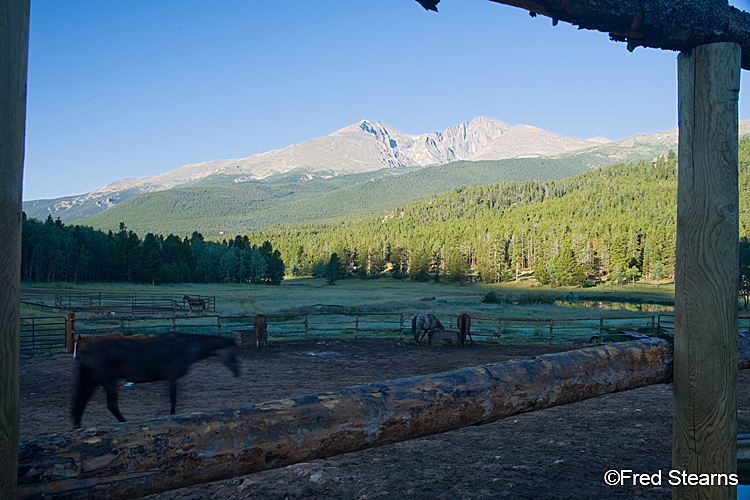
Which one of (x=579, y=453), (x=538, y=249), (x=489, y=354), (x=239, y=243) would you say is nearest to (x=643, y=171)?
(x=538, y=249)

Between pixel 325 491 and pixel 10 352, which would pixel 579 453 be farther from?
pixel 10 352

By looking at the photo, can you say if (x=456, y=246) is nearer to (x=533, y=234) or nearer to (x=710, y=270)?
(x=533, y=234)

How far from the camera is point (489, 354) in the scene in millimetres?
15359

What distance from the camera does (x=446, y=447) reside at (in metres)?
5.72

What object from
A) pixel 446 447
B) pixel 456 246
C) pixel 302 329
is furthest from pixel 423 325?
pixel 456 246

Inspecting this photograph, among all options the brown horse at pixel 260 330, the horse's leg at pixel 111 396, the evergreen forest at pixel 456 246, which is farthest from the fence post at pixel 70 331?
the evergreen forest at pixel 456 246

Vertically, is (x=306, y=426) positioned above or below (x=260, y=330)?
above

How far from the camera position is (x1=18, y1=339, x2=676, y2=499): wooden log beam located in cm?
136

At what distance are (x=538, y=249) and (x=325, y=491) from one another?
92.6 metres

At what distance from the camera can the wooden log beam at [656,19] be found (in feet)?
6.40

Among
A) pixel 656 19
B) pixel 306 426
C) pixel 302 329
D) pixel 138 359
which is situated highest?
pixel 656 19

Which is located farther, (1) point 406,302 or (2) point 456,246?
(2) point 456,246

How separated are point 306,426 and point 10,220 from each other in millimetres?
1032

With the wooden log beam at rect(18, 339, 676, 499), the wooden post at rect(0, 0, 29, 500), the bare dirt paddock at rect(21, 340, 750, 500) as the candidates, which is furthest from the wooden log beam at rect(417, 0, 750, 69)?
the bare dirt paddock at rect(21, 340, 750, 500)
